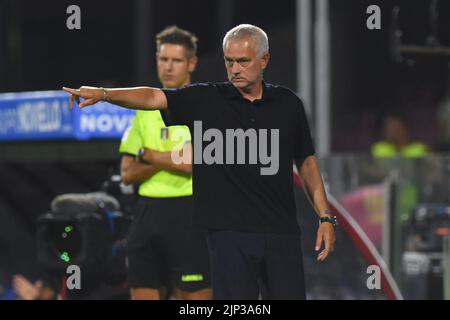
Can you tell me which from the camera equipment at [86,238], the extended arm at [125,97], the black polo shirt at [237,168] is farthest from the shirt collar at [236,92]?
Answer: the camera equipment at [86,238]

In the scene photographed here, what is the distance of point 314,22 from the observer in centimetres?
1253

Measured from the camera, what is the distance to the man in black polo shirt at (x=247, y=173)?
6285 millimetres

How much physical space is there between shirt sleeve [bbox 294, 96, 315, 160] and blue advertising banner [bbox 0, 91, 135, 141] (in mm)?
2825

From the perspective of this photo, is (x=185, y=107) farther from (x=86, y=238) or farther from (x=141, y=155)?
(x=86, y=238)

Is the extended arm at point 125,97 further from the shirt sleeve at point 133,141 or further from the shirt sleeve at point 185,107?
the shirt sleeve at point 133,141

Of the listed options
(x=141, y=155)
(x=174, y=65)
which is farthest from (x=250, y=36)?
(x=141, y=155)

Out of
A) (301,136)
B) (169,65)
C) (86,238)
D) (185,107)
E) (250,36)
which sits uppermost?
(250,36)

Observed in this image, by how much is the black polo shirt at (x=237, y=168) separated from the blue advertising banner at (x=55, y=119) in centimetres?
283

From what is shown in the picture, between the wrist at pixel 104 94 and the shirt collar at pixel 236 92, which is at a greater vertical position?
the wrist at pixel 104 94

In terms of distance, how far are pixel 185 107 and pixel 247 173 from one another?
41 centimetres

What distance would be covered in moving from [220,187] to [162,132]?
1.32m

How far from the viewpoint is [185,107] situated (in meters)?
6.32

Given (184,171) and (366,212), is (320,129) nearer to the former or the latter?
(366,212)
